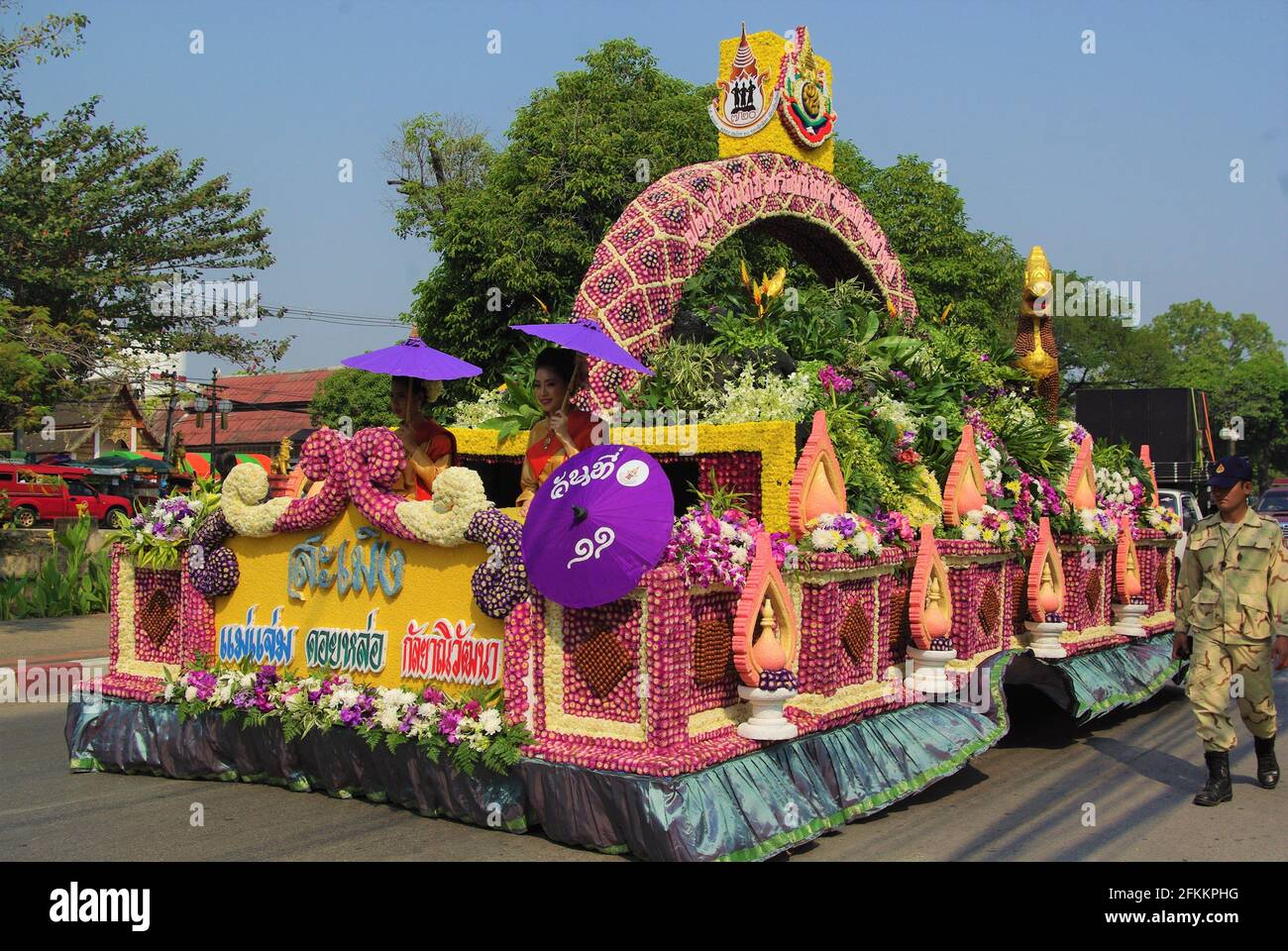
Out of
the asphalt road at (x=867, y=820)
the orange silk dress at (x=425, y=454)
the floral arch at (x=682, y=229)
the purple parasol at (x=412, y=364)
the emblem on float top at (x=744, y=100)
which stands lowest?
the asphalt road at (x=867, y=820)

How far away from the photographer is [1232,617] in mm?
7125

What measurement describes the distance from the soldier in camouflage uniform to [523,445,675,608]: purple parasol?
363 centimetres

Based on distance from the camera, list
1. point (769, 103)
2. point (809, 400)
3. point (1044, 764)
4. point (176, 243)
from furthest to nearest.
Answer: point (176, 243) → point (769, 103) → point (1044, 764) → point (809, 400)

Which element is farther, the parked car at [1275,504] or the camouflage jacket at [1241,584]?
the parked car at [1275,504]

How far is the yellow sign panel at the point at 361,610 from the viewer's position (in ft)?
21.2

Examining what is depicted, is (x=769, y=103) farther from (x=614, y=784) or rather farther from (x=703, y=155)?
(x=703, y=155)

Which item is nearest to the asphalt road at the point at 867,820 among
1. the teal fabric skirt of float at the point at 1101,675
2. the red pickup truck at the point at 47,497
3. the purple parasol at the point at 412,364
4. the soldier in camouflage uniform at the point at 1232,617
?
the teal fabric skirt of float at the point at 1101,675

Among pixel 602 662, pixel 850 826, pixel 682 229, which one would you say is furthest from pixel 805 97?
pixel 850 826

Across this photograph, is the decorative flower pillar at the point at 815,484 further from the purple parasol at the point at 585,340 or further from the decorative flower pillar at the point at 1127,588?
the decorative flower pillar at the point at 1127,588

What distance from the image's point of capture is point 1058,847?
6.18 metres

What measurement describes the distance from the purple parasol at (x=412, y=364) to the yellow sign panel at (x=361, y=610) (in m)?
0.86

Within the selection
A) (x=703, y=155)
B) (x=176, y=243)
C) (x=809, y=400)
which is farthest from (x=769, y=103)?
(x=703, y=155)

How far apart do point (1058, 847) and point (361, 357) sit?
4636mm

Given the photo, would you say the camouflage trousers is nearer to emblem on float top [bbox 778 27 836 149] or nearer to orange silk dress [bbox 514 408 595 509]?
orange silk dress [bbox 514 408 595 509]
